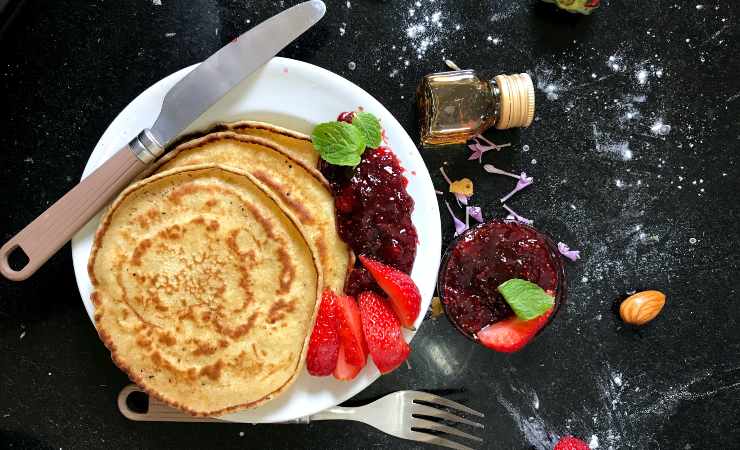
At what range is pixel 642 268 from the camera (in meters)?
2.23

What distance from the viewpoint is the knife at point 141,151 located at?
1.77m

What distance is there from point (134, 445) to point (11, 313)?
587mm

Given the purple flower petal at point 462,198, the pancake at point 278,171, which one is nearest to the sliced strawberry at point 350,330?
the pancake at point 278,171

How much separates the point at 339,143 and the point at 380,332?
1.79 ft

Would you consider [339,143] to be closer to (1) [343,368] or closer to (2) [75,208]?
(1) [343,368]

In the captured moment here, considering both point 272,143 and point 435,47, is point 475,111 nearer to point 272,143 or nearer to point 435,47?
point 435,47

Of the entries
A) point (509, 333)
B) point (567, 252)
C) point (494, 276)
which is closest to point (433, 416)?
point (509, 333)

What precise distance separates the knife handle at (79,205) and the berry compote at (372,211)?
1.73 feet

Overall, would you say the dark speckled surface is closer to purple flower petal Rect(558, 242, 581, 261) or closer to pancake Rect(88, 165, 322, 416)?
purple flower petal Rect(558, 242, 581, 261)

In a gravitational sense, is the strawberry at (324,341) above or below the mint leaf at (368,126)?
below

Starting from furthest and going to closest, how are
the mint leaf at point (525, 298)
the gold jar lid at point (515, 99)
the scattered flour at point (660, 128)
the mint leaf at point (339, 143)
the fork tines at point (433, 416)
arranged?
1. the scattered flour at point (660, 128)
2. the fork tines at point (433, 416)
3. the gold jar lid at point (515, 99)
4. the mint leaf at point (525, 298)
5. the mint leaf at point (339, 143)

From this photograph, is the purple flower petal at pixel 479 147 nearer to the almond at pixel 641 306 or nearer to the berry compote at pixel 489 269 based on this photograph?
the berry compote at pixel 489 269

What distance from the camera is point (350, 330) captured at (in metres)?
1.80

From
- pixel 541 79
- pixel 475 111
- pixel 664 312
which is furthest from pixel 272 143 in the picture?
pixel 664 312
